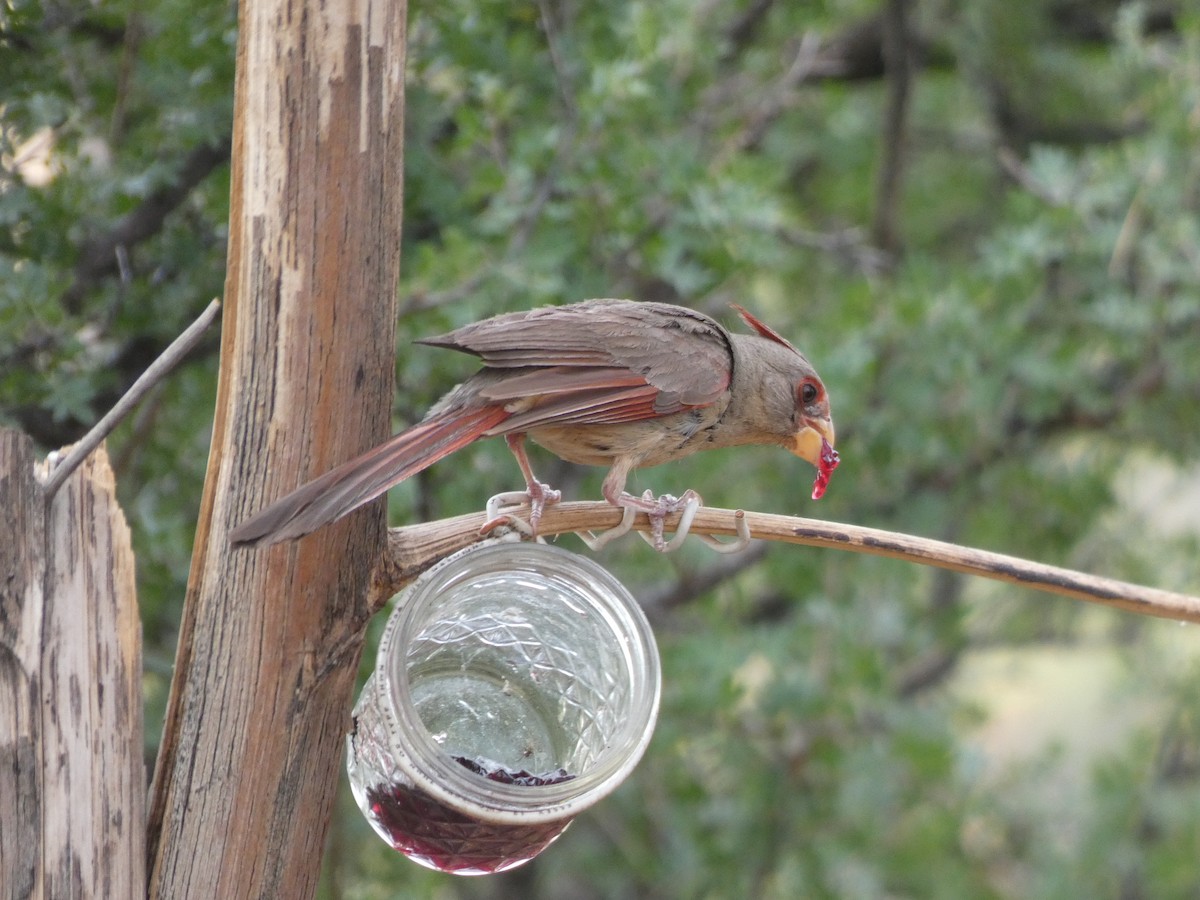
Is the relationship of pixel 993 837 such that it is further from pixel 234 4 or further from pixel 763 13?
pixel 234 4

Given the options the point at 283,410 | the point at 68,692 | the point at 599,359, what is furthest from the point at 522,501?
the point at 68,692

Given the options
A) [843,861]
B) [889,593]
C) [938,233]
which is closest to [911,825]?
[843,861]

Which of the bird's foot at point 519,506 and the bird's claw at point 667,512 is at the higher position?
the bird's foot at point 519,506

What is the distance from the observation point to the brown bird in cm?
218

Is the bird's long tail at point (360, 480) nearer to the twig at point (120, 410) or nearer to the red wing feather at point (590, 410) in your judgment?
the red wing feather at point (590, 410)

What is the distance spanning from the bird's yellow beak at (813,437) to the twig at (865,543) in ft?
2.09

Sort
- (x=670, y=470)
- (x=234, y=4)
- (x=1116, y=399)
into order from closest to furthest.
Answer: (x=234, y=4), (x=670, y=470), (x=1116, y=399)

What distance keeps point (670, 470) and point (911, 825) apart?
8.95ft

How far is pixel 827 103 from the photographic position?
6.63 meters

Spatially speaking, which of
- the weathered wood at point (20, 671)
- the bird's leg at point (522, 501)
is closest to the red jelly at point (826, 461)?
the bird's leg at point (522, 501)

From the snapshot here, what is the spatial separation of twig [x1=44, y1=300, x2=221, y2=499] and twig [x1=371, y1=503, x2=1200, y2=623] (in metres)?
0.51

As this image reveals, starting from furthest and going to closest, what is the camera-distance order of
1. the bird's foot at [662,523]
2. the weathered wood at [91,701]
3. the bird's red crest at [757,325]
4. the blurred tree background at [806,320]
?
the blurred tree background at [806,320], the bird's red crest at [757,325], the bird's foot at [662,523], the weathered wood at [91,701]

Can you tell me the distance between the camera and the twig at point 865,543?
2510mm

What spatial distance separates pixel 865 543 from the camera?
8.64ft
